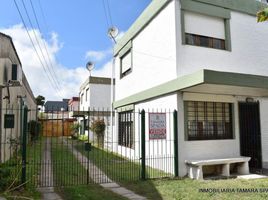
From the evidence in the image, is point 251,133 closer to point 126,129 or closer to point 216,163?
point 216,163

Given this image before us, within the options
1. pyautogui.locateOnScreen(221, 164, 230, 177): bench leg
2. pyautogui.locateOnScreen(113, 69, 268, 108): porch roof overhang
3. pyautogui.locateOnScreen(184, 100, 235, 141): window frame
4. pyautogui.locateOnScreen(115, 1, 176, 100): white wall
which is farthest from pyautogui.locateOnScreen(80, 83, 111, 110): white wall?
pyautogui.locateOnScreen(221, 164, 230, 177): bench leg

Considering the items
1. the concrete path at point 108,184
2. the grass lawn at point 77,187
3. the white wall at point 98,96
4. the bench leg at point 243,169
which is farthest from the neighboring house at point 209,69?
the white wall at point 98,96

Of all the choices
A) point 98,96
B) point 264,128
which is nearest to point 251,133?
point 264,128

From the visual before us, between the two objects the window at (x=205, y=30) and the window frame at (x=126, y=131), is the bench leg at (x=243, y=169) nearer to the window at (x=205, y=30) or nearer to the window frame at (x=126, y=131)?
the window at (x=205, y=30)

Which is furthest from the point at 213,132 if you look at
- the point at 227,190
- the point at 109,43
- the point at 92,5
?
the point at 109,43

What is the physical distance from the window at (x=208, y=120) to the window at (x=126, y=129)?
4231mm

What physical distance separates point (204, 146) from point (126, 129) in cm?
565

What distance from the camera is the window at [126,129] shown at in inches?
526

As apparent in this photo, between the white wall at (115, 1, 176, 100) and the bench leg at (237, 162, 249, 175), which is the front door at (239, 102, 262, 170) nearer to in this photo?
the bench leg at (237, 162, 249, 175)

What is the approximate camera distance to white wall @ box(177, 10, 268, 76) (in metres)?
9.59

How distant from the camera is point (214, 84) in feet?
25.7

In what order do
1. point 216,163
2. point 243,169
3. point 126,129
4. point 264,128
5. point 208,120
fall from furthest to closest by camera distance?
point 126,129 < point 264,128 < point 208,120 < point 243,169 < point 216,163

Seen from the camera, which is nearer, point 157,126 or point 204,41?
point 157,126

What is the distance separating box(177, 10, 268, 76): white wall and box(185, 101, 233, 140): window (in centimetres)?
138
